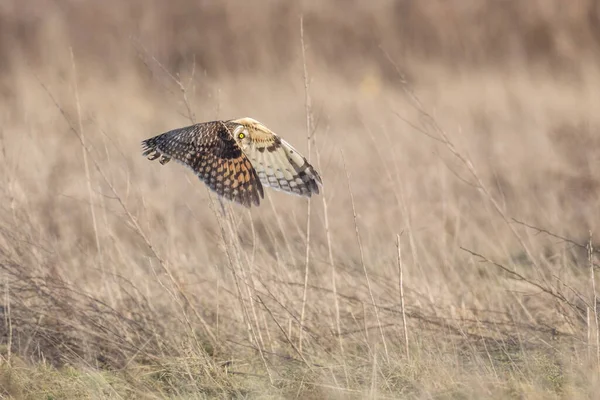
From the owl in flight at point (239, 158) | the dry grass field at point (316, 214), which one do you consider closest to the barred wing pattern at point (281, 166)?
the owl in flight at point (239, 158)

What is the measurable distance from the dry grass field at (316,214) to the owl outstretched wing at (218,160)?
184 millimetres

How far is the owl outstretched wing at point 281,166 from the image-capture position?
Result: 3.39 m

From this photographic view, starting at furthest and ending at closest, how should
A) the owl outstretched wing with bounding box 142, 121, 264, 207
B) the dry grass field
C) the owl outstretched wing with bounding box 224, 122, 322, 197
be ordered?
the dry grass field < the owl outstretched wing with bounding box 224, 122, 322, 197 < the owl outstretched wing with bounding box 142, 121, 264, 207

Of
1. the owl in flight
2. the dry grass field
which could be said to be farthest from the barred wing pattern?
the dry grass field

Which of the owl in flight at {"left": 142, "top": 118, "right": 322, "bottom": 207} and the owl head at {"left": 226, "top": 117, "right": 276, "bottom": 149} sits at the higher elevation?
the owl head at {"left": 226, "top": 117, "right": 276, "bottom": 149}

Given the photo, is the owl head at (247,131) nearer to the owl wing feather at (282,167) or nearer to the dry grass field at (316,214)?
the owl wing feather at (282,167)

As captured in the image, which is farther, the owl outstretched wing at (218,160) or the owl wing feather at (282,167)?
the owl wing feather at (282,167)

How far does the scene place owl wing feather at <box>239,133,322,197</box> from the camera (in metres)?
3.39

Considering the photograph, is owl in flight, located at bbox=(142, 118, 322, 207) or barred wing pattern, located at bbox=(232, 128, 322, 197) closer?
owl in flight, located at bbox=(142, 118, 322, 207)

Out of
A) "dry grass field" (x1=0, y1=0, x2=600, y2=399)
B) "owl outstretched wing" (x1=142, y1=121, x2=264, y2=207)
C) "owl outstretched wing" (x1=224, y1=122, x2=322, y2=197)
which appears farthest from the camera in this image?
"dry grass field" (x1=0, y1=0, x2=600, y2=399)

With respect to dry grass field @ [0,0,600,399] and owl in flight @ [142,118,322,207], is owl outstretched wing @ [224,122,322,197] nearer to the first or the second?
owl in flight @ [142,118,322,207]

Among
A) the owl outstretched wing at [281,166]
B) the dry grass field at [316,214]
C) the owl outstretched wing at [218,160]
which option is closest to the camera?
the owl outstretched wing at [218,160]

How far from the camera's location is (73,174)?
7.77 m

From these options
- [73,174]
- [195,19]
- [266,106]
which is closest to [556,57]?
[266,106]
